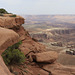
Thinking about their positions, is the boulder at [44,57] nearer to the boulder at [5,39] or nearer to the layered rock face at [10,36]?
the layered rock face at [10,36]

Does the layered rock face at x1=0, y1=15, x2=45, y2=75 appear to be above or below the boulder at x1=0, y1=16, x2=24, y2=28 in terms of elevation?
below

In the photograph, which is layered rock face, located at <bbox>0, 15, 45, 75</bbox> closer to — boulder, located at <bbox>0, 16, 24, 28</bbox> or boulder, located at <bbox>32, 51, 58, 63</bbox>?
boulder, located at <bbox>0, 16, 24, 28</bbox>

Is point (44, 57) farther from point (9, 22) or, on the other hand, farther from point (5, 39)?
point (5, 39)

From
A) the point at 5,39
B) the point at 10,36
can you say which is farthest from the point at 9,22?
the point at 5,39

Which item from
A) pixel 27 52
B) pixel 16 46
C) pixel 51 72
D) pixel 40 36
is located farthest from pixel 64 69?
pixel 40 36

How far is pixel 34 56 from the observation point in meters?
16.7

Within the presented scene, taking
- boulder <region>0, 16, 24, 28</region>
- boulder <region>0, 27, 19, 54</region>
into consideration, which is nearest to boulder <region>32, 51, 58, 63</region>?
boulder <region>0, 16, 24, 28</region>

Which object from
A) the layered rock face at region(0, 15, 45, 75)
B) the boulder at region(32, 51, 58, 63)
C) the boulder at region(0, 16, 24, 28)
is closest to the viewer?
the layered rock face at region(0, 15, 45, 75)

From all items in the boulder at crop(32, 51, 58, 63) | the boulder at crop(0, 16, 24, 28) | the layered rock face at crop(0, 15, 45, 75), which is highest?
the boulder at crop(0, 16, 24, 28)

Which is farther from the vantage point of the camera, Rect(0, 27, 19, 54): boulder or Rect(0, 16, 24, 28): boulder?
Rect(0, 16, 24, 28): boulder

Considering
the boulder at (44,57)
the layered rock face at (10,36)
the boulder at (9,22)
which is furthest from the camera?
the boulder at (44,57)

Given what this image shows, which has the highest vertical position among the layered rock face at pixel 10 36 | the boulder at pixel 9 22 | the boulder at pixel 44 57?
the boulder at pixel 9 22

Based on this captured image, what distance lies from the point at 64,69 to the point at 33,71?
4286 mm

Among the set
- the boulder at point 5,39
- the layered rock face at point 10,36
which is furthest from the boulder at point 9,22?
the boulder at point 5,39
